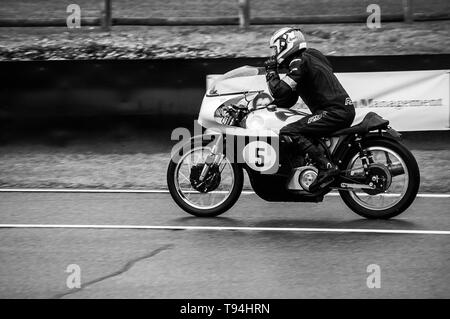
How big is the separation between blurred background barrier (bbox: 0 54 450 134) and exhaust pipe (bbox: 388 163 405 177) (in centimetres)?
426

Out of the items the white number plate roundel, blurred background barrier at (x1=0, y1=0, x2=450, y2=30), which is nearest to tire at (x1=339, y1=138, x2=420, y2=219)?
the white number plate roundel

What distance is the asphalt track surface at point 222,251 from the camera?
20.1 feet

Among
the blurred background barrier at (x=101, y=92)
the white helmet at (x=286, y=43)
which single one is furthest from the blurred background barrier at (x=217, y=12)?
the white helmet at (x=286, y=43)

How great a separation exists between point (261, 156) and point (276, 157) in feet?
0.49

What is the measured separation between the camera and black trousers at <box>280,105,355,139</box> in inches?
321

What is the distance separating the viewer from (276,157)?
27.2ft

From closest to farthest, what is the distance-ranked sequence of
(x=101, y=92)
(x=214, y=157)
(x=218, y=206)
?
(x=214, y=157) → (x=218, y=206) → (x=101, y=92)

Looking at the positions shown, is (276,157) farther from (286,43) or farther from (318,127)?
(286,43)

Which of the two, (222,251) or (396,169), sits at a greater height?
(396,169)

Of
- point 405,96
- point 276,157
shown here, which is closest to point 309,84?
point 276,157

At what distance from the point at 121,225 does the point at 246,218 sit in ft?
4.24

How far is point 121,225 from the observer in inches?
327

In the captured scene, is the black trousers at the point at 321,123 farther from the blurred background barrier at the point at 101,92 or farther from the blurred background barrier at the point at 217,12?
the blurred background barrier at the point at 217,12

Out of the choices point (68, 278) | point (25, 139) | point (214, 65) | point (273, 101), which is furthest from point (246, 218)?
point (25, 139)
